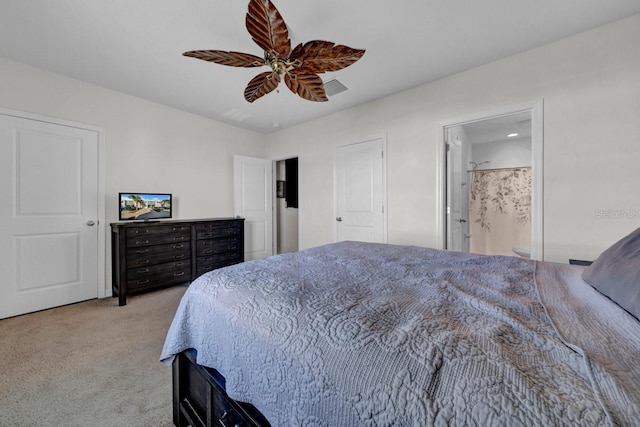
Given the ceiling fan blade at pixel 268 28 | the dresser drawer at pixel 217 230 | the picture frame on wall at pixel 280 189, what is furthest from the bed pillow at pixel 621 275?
the picture frame on wall at pixel 280 189

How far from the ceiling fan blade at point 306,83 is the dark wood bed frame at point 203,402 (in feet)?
6.70

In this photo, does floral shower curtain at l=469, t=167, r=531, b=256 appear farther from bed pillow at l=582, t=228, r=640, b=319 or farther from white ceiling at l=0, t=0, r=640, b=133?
bed pillow at l=582, t=228, r=640, b=319

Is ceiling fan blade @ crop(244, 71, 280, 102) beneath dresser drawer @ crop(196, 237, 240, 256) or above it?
above

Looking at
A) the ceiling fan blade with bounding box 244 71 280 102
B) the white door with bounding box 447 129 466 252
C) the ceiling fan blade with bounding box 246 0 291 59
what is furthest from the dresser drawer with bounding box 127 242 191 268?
the white door with bounding box 447 129 466 252

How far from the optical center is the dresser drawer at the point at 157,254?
2.90 m

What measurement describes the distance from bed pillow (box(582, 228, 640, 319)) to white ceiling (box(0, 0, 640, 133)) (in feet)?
5.97

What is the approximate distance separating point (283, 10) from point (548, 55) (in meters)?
2.35

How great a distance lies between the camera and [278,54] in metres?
1.82

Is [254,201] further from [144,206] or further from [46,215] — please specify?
[46,215]

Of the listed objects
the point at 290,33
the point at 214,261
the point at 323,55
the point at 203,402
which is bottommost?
the point at 203,402

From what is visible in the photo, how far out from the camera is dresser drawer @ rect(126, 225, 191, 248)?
9.47 feet

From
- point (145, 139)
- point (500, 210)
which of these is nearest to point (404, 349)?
point (145, 139)

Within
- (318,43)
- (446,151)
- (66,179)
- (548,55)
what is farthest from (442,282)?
(66,179)

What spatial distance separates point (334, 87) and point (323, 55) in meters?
1.28
